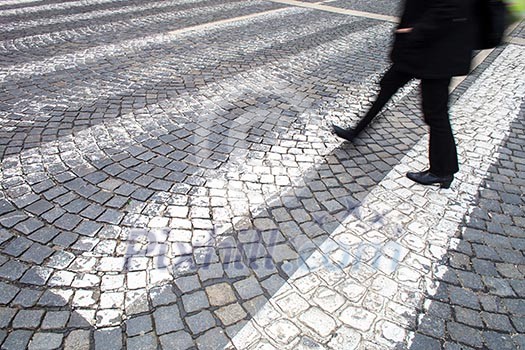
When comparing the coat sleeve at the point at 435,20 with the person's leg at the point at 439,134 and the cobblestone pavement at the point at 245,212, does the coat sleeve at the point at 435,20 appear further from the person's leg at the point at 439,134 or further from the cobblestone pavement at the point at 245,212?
the cobblestone pavement at the point at 245,212

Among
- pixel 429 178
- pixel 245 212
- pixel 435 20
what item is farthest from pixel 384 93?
pixel 245 212

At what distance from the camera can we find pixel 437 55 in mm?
2904

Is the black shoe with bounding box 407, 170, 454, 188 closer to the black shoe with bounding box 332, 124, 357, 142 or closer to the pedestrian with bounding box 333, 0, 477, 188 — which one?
the pedestrian with bounding box 333, 0, 477, 188

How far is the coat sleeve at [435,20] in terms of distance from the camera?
2.67 m

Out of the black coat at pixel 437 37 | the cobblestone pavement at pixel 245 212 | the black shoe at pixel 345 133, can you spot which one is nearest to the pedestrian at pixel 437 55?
the black coat at pixel 437 37

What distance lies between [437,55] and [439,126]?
2.14ft

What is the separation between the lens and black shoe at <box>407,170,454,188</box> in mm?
3530

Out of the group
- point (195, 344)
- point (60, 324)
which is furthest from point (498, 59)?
point (60, 324)

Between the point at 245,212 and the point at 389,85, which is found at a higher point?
the point at 389,85

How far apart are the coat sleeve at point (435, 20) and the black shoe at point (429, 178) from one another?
4.27ft

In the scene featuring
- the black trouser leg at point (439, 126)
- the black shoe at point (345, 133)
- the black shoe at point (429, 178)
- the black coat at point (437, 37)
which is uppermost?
the black coat at point (437, 37)

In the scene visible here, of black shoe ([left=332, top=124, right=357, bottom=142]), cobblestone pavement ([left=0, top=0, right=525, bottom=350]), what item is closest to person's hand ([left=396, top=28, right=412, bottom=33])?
black shoe ([left=332, top=124, right=357, bottom=142])

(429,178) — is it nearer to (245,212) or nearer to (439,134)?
(439,134)

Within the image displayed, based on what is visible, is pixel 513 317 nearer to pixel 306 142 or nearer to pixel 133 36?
pixel 306 142
